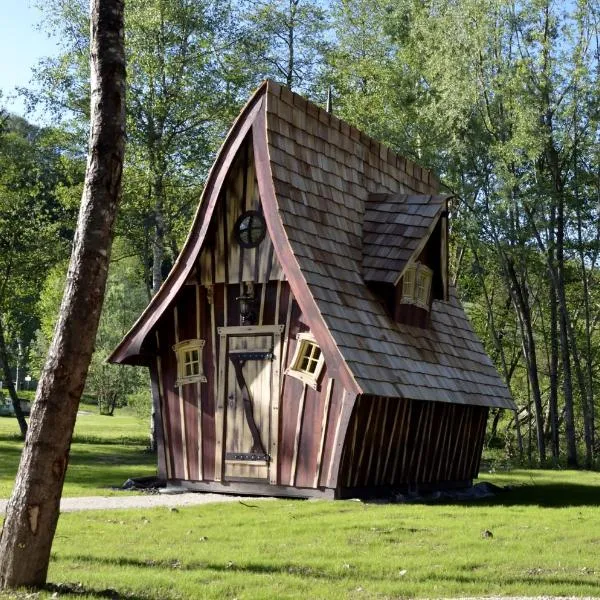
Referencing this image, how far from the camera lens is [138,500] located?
15.3m

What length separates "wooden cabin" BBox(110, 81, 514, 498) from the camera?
15.6m

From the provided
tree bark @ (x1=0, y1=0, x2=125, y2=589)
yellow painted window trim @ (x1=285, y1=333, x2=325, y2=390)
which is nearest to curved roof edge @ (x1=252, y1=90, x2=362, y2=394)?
yellow painted window trim @ (x1=285, y1=333, x2=325, y2=390)

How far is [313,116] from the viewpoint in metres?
17.7

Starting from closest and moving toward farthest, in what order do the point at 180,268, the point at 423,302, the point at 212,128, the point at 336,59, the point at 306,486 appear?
the point at 306,486
the point at 180,268
the point at 423,302
the point at 212,128
the point at 336,59

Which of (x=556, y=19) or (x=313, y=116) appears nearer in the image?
(x=313, y=116)

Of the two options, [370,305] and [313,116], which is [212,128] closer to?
[313,116]

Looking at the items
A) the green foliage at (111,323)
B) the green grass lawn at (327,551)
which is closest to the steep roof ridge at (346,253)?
the green grass lawn at (327,551)

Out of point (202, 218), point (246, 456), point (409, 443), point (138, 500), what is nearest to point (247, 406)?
point (246, 456)

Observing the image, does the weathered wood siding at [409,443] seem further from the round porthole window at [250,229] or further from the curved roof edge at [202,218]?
the curved roof edge at [202,218]

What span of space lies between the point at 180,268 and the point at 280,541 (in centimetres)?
707

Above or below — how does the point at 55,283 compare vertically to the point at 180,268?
above

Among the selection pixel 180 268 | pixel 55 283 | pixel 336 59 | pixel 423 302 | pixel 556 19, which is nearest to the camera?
pixel 180 268

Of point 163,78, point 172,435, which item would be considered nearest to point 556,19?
point 163,78

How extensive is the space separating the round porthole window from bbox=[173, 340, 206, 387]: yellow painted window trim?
185 centimetres
